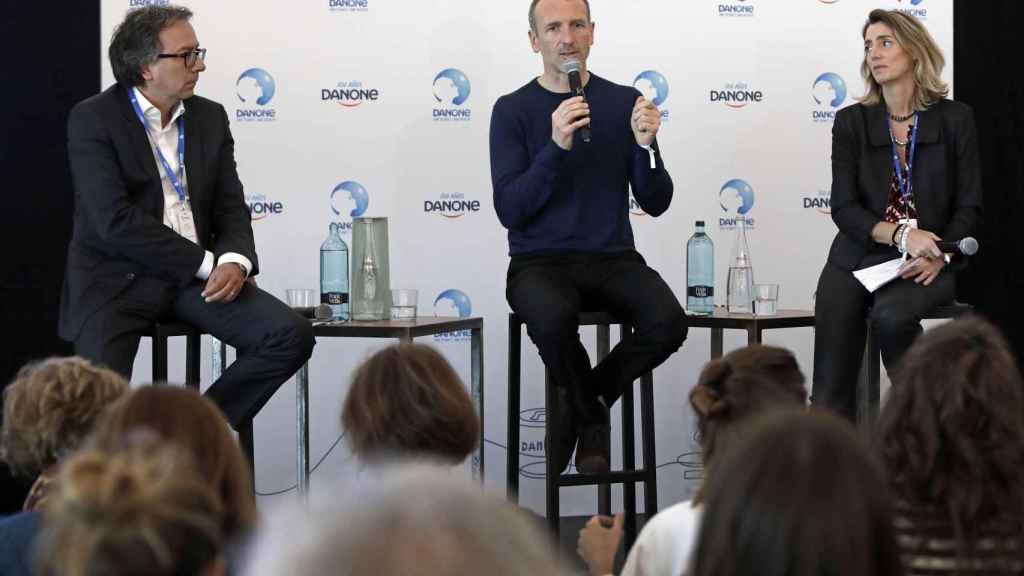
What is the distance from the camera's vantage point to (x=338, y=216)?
4.47 meters

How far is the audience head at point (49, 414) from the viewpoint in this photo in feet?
6.32

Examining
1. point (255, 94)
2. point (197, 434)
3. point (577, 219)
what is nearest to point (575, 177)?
point (577, 219)

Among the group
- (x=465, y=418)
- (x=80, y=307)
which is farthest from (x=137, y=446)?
(x=80, y=307)

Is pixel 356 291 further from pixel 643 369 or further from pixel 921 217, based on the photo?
pixel 921 217

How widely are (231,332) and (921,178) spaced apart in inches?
82.3

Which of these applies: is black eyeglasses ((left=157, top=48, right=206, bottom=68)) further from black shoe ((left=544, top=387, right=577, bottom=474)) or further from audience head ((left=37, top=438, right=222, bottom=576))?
audience head ((left=37, top=438, right=222, bottom=576))

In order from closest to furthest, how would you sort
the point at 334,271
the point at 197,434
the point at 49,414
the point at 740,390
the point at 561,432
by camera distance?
the point at 197,434 < the point at 740,390 < the point at 49,414 < the point at 561,432 < the point at 334,271

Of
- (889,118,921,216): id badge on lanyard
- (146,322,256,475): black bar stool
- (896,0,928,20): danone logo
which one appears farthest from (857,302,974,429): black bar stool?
(146,322,256,475): black bar stool

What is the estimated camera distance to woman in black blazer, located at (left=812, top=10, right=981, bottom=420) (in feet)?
11.9

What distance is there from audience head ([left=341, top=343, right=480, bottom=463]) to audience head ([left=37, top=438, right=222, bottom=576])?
854 mm

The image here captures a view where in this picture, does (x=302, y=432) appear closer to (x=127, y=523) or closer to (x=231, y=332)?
(x=231, y=332)

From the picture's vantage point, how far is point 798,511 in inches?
36.9

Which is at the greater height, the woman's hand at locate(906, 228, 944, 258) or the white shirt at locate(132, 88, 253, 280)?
the white shirt at locate(132, 88, 253, 280)

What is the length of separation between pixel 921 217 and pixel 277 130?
2.21 meters
